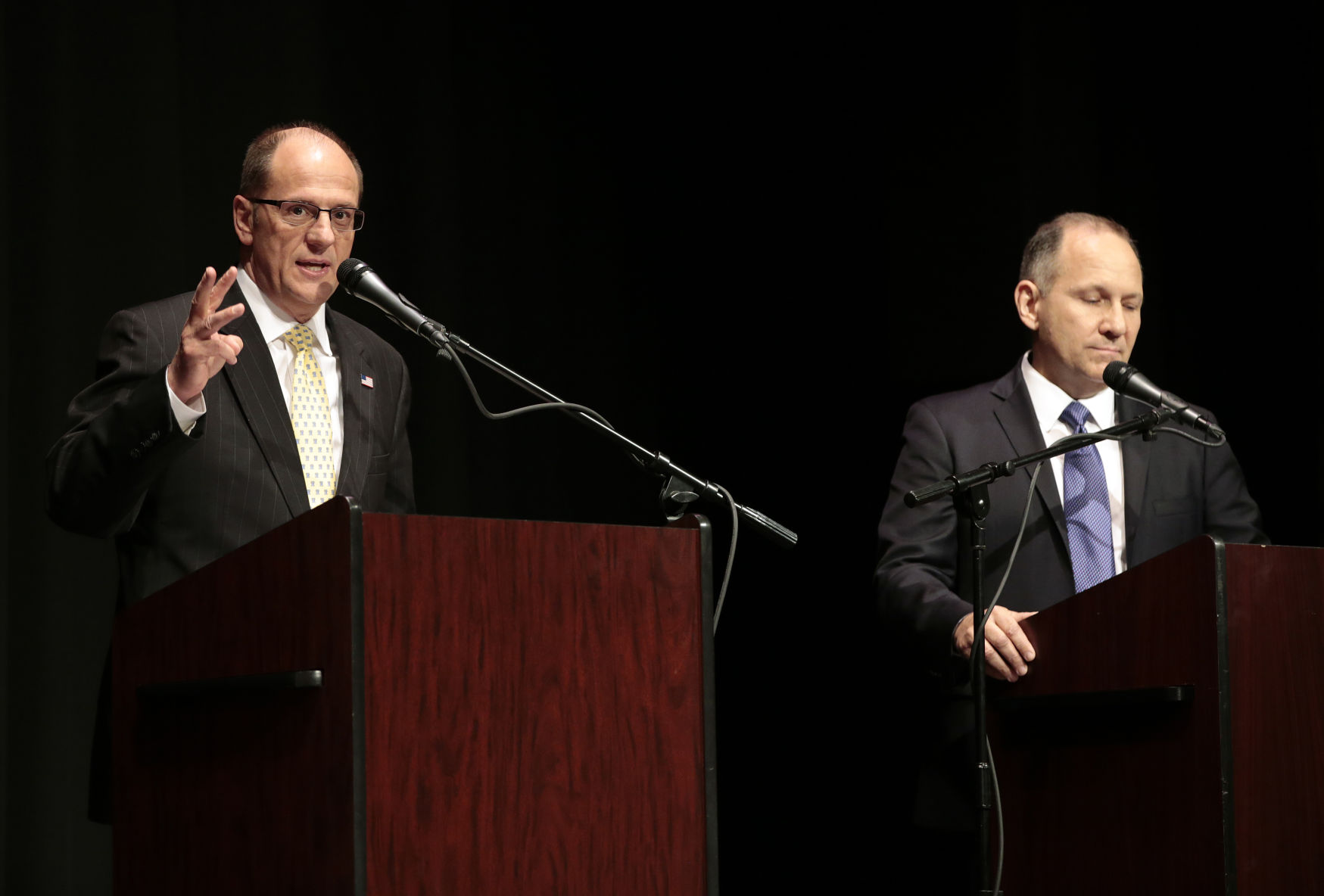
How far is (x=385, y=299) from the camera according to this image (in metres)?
1.97

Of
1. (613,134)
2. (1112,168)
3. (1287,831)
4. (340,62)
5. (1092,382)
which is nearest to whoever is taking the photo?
(1287,831)

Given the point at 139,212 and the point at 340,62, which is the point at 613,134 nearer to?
the point at 340,62

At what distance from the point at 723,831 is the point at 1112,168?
2094 millimetres

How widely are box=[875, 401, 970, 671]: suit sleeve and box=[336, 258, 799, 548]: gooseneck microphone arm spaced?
2.25ft

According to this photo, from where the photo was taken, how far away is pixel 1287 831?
2031 millimetres

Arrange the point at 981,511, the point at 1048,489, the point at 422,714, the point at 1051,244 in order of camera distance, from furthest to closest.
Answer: the point at 1051,244 < the point at 1048,489 < the point at 981,511 < the point at 422,714

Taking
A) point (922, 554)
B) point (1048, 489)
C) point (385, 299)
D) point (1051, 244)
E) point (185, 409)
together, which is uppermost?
point (1051, 244)

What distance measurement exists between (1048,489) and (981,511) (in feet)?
1.63

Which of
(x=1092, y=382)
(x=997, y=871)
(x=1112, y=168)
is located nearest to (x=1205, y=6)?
(x=1112, y=168)

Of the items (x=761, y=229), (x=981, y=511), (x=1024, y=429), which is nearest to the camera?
(x=981, y=511)

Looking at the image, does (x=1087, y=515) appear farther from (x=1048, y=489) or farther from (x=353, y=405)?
(x=353, y=405)

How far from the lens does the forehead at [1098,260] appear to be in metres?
2.95

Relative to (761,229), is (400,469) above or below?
below

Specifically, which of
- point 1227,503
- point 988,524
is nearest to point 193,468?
point 988,524
